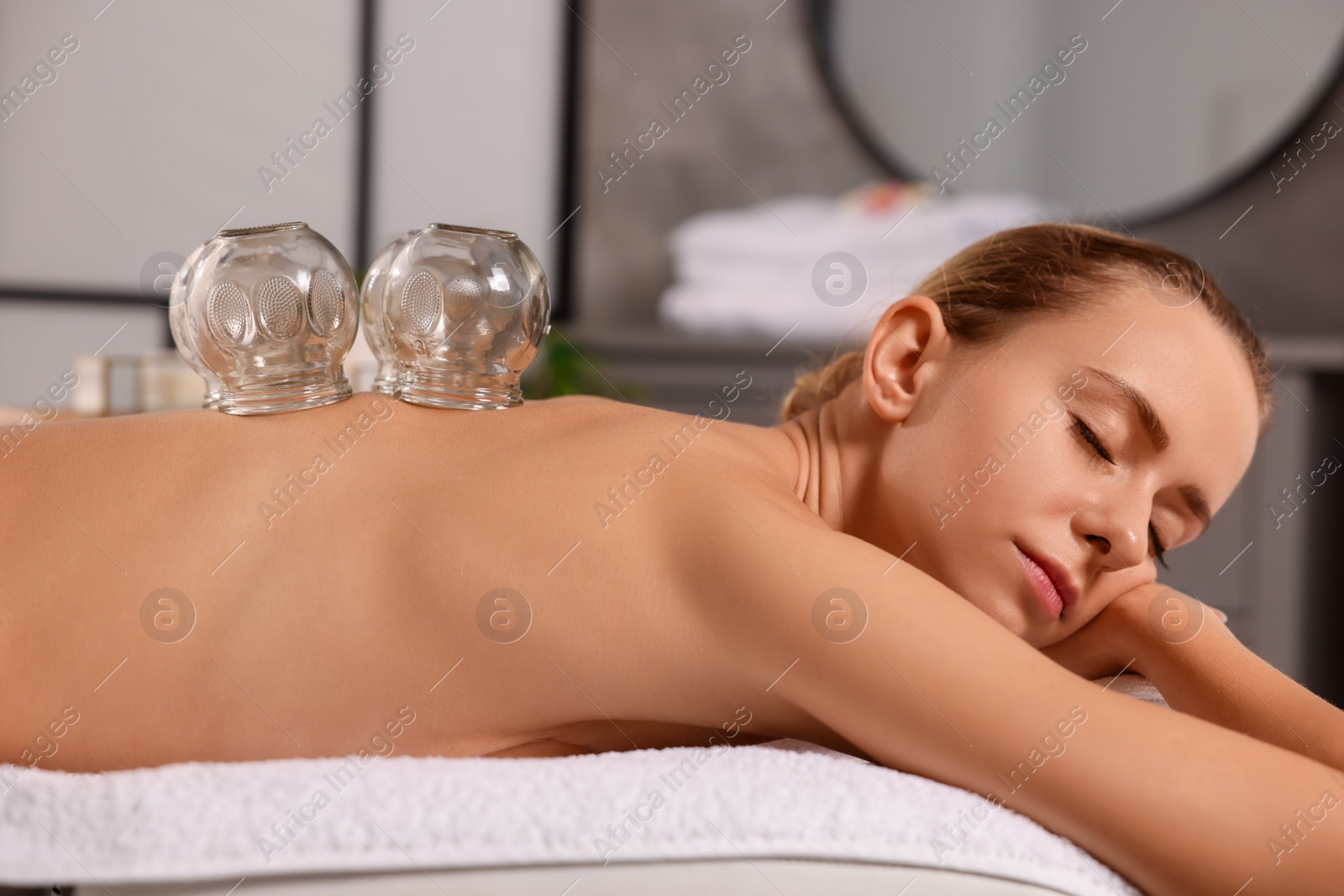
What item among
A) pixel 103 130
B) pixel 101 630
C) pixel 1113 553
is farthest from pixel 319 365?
pixel 103 130

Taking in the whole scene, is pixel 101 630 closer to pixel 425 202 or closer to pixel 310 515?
pixel 310 515

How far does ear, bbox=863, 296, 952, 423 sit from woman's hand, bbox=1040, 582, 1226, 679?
22 centimetres

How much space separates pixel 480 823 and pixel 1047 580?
16.8 inches

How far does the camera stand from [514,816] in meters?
0.49

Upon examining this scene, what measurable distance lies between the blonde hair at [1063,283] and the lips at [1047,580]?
162 mm

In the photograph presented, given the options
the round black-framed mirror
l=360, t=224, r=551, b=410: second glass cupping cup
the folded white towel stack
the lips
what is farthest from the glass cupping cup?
the round black-framed mirror

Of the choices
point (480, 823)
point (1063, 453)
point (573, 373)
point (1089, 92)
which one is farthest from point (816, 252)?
point (480, 823)

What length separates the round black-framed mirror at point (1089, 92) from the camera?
1.92 meters

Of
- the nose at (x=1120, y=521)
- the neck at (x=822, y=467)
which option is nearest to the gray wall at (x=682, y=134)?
the neck at (x=822, y=467)

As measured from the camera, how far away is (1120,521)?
702 mm

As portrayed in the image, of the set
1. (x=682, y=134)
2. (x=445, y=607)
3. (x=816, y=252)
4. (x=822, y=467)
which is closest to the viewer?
(x=445, y=607)

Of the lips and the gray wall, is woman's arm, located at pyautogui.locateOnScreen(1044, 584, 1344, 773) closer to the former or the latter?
the lips

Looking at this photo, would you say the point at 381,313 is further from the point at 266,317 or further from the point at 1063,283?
the point at 1063,283

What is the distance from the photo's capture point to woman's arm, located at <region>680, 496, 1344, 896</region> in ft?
1.65
